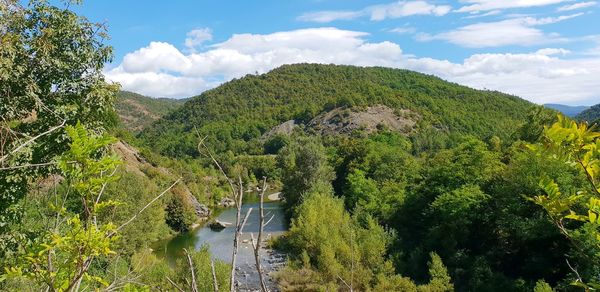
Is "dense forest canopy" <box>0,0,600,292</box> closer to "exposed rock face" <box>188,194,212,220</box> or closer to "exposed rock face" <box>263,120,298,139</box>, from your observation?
"exposed rock face" <box>188,194,212,220</box>

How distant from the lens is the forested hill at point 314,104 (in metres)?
107

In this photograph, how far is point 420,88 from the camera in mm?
147375

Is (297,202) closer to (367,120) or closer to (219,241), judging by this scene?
(219,241)

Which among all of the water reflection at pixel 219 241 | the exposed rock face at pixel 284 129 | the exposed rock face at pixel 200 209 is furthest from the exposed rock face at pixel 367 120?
the water reflection at pixel 219 241

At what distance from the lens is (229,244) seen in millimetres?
35625

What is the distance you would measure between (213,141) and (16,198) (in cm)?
10504

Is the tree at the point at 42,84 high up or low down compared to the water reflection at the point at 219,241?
up

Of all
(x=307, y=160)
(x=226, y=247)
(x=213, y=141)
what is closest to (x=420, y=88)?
(x=213, y=141)

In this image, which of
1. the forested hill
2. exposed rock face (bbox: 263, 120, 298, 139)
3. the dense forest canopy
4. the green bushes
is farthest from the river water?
exposed rock face (bbox: 263, 120, 298, 139)

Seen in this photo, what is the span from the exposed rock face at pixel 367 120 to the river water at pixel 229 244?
5107 centimetres

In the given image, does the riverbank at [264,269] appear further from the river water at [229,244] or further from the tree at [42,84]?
the tree at [42,84]

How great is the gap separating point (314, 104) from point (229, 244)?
330 ft

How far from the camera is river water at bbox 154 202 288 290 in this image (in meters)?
28.2

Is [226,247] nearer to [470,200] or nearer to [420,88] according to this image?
[470,200]
